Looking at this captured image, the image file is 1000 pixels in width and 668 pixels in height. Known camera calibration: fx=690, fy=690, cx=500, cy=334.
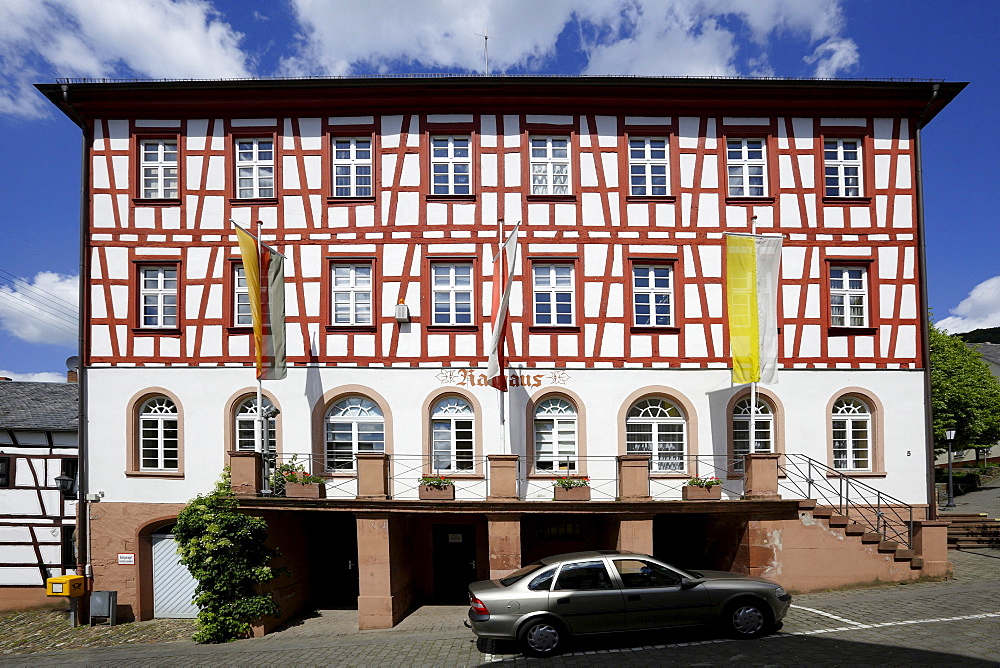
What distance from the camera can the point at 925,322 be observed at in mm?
17156

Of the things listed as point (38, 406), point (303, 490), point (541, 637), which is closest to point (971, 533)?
point (541, 637)

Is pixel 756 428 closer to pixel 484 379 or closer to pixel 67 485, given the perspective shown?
pixel 484 379

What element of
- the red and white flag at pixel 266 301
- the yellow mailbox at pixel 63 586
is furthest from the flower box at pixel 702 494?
the yellow mailbox at pixel 63 586

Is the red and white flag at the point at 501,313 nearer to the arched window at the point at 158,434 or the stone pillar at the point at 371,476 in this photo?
the stone pillar at the point at 371,476

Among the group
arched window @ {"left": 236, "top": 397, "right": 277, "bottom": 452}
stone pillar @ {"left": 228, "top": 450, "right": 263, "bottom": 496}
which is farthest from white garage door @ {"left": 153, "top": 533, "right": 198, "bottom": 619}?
stone pillar @ {"left": 228, "top": 450, "right": 263, "bottom": 496}

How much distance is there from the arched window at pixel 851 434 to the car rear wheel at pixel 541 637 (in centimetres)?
975

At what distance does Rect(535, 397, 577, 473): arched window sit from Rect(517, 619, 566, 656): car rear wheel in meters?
6.12

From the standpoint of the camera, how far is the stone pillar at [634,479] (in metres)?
14.7

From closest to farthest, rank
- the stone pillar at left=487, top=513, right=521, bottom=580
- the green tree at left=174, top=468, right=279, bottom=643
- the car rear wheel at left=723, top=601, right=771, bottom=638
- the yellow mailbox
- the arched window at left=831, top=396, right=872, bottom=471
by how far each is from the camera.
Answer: the car rear wheel at left=723, top=601, right=771, bottom=638 → the green tree at left=174, top=468, right=279, bottom=643 → the stone pillar at left=487, top=513, right=521, bottom=580 → the yellow mailbox → the arched window at left=831, top=396, right=872, bottom=471

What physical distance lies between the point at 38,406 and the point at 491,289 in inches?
536

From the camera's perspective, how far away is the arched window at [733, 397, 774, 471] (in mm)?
16891

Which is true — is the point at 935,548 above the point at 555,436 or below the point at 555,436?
below

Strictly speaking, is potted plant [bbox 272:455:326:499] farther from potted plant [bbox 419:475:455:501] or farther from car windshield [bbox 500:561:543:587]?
car windshield [bbox 500:561:543:587]

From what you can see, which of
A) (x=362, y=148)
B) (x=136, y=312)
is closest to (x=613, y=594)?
(x=362, y=148)
